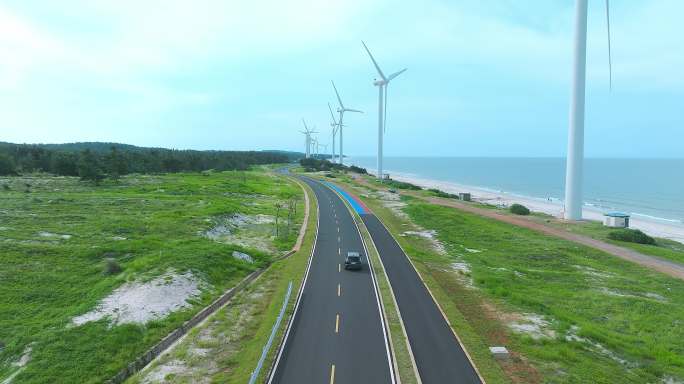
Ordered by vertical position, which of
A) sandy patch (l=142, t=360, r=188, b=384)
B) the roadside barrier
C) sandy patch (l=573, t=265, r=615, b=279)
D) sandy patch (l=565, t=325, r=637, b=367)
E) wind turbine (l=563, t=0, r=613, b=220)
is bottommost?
sandy patch (l=142, t=360, r=188, b=384)

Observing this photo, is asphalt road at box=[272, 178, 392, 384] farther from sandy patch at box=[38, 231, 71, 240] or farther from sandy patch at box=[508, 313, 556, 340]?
sandy patch at box=[38, 231, 71, 240]

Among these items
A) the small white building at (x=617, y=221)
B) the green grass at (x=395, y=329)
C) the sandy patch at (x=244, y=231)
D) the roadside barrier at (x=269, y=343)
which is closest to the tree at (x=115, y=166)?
the sandy patch at (x=244, y=231)

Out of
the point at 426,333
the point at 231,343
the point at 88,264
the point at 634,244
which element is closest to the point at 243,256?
the point at 88,264

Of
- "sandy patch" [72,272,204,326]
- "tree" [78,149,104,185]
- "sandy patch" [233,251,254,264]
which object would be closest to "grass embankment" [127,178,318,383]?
"sandy patch" [72,272,204,326]

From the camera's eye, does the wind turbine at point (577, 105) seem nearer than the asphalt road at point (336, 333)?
No

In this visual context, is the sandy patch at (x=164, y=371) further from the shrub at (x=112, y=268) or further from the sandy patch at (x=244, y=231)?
the sandy patch at (x=244, y=231)
